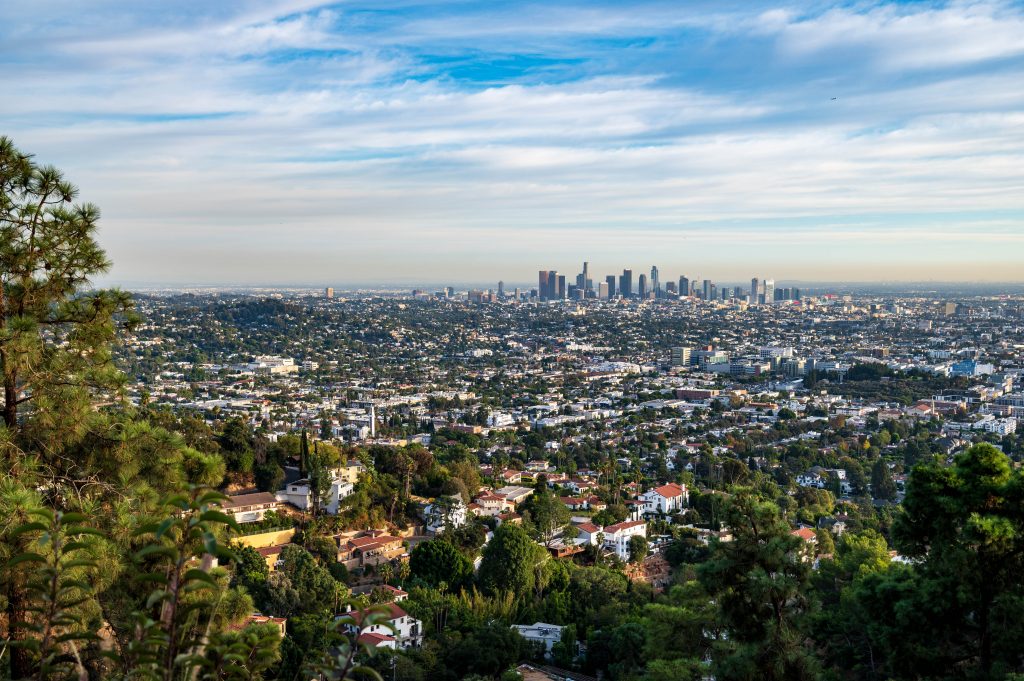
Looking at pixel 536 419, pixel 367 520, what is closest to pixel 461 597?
pixel 367 520

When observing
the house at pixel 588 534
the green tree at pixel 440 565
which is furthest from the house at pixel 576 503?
the green tree at pixel 440 565

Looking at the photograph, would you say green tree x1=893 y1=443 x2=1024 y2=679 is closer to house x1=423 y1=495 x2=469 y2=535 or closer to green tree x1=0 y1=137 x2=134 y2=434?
green tree x1=0 y1=137 x2=134 y2=434

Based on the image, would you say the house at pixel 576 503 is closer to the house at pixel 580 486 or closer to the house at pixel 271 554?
the house at pixel 580 486

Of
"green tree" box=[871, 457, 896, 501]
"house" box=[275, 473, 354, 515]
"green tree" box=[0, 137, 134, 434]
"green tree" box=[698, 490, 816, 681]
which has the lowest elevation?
"green tree" box=[871, 457, 896, 501]

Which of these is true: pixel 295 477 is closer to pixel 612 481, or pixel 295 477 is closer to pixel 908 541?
pixel 612 481

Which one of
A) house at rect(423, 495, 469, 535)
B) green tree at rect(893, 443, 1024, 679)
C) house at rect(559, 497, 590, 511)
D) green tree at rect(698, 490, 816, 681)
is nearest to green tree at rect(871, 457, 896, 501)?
house at rect(559, 497, 590, 511)

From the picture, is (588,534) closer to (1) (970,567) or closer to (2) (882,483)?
(2) (882,483)
